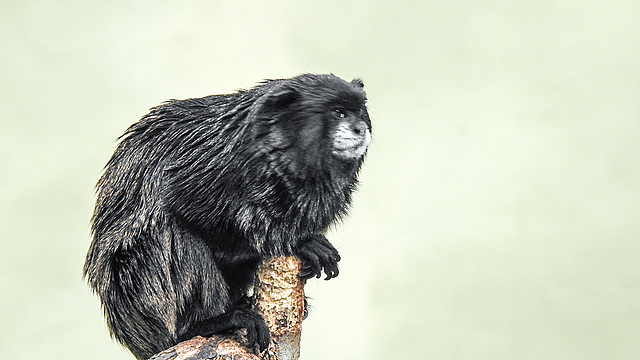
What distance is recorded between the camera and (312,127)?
3389 millimetres

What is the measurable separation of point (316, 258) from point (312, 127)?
545 millimetres

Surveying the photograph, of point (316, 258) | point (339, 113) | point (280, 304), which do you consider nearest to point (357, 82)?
point (339, 113)

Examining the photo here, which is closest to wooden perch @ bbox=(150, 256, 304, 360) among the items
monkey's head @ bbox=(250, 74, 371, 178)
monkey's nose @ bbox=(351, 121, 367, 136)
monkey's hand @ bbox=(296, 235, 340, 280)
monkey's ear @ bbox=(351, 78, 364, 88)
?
monkey's hand @ bbox=(296, 235, 340, 280)

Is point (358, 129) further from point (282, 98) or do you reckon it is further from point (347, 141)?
point (282, 98)

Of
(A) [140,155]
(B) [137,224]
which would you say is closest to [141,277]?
(B) [137,224]

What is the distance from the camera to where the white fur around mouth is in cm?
337

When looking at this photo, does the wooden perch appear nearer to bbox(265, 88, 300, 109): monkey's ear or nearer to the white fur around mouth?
the white fur around mouth

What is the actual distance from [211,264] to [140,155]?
0.51 metres

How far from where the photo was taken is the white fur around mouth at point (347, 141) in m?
3.37

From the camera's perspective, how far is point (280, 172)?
340cm

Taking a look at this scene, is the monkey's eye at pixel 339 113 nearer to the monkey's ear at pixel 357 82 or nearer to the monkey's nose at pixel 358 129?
the monkey's nose at pixel 358 129

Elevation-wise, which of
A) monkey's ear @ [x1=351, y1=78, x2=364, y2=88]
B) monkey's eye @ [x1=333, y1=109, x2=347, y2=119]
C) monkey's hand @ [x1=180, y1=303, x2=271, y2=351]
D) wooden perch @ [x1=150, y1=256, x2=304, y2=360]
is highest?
monkey's ear @ [x1=351, y1=78, x2=364, y2=88]

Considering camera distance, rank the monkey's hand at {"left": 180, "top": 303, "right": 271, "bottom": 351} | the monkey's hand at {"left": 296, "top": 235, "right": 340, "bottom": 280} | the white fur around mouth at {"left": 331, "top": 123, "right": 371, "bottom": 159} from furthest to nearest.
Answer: the monkey's hand at {"left": 296, "top": 235, "right": 340, "bottom": 280} < the monkey's hand at {"left": 180, "top": 303, "right": 271, "bottom": 351} < the white fur around mouth at {"left": 331, "top": 123, "right": 371, "bottom": 159}

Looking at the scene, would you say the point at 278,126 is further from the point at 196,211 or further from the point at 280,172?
the point at 196,211
